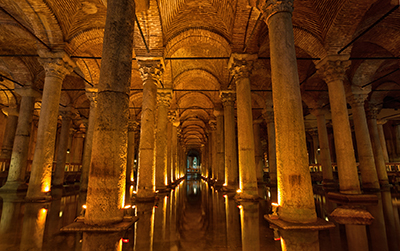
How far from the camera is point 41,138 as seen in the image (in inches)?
335

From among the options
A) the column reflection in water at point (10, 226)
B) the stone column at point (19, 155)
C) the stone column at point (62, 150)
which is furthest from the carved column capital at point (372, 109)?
the stone column at point (19, 155)

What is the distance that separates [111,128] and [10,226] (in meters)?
3.15

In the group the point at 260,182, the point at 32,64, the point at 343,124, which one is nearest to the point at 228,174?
the point at 343,124

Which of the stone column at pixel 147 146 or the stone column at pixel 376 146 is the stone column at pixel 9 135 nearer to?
the stone column at pixel 147 146

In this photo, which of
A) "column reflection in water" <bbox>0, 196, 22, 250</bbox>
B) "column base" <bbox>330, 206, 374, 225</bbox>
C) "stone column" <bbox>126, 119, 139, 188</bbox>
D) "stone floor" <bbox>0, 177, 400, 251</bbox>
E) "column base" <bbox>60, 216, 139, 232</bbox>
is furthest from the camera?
"stone column" <bbox>126, 119, 139, 188</bbox>

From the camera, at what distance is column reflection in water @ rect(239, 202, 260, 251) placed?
347cm

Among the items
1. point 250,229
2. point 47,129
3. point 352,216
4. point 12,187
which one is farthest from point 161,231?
point 12,187

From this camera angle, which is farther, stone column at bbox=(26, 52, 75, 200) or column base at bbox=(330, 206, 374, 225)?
stone column at bbox=(26, 52, 75, 200)

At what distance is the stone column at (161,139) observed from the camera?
11719mm

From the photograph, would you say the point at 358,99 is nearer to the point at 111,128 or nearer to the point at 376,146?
the point at 376,146

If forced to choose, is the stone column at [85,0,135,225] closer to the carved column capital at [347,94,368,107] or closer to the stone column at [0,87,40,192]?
the stone column at [0,87,40,192]

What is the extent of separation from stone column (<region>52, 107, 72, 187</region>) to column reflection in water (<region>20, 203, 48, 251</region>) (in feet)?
28.7

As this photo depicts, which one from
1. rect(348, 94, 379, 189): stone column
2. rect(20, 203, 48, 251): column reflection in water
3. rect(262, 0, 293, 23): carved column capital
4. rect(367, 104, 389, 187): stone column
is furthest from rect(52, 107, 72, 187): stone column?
rect(367, 104, 389, 187): stone column

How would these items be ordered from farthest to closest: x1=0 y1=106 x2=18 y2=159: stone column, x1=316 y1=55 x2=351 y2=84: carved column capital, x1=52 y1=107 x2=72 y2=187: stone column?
1. x1=0 y1=106 x2=18 y2=159: stone column
2. x1=52 y1=107 x2=72 y2=187: stone column
3. x1=316 y1=55 x2=351 y2=84: carved column capital
